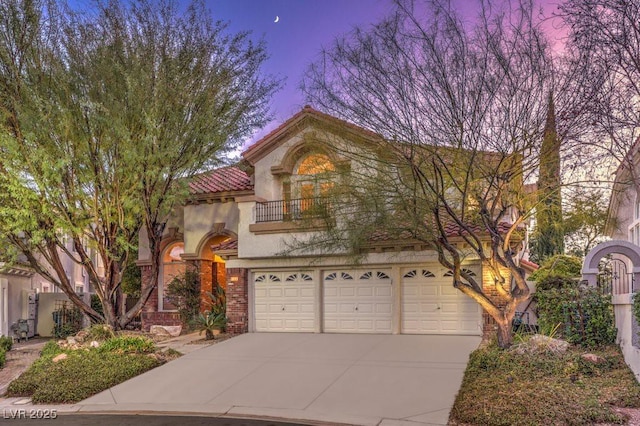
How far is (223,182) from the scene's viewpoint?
22422 millimetres

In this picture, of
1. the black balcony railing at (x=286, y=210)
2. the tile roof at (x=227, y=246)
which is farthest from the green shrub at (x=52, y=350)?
the black balcony railing at (x=286, y=210)

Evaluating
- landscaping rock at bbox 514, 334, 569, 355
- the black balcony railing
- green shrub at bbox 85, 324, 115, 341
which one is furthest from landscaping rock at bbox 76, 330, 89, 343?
landscaping rock at bbox 514, 334, 569, 355

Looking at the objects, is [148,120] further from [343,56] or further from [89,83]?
[343,56]

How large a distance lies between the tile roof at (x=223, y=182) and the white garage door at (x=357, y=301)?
4.79m

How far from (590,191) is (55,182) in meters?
14.0

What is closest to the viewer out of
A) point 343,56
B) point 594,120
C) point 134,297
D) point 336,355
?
point 594,120

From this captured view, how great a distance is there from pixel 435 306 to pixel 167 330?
9.46m

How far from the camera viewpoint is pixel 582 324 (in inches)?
529

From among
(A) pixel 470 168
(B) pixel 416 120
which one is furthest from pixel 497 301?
(B) pixel 416 120

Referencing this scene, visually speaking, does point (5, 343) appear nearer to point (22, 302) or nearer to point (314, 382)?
point (22, 302)

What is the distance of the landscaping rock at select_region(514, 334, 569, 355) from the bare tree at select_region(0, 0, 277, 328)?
10.3 meters

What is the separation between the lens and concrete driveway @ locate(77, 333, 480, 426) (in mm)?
10562

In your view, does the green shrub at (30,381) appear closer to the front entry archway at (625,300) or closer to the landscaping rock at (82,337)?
the landscaping rock at (82,337)

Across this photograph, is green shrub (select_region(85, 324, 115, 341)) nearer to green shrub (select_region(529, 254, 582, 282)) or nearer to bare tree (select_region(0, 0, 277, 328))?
bare tree (select_region(0, 0, 277, 328))
